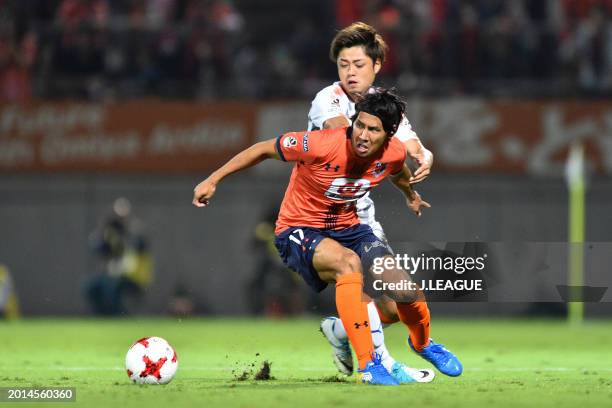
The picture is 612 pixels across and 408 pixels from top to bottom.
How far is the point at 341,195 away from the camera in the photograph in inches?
337

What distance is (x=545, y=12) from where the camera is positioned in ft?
66.0

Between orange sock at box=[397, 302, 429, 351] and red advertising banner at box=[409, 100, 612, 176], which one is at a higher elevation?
A: red advertising banner at box=[409, 100, 612, 176]

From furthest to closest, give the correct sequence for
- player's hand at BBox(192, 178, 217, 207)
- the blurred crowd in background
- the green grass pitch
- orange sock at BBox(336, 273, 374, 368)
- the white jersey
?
the blurred crowd in background < the white jersey < orange sock at BBox(336, 273, 374, 368) < player's hand at BBox(192, 178, 217, 207) < the green grass pitch

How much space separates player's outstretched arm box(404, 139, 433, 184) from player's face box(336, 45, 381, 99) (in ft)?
1.71

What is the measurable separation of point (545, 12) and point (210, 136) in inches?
217

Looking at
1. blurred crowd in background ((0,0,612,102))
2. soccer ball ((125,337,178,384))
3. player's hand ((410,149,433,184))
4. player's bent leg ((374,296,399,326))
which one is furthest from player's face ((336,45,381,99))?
blurred crowd in background ((0,0,612,102))

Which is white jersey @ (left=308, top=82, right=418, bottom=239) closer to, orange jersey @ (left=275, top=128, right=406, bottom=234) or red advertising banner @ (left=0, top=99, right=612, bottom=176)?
orange jersey @ (left=275, top=128, right=406, bottom=234)

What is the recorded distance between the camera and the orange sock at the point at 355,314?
8125 millimetres

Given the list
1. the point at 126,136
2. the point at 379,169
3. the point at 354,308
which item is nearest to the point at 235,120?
the point at 126,136

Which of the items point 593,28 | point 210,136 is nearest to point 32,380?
point 210,136

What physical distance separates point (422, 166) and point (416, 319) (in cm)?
102

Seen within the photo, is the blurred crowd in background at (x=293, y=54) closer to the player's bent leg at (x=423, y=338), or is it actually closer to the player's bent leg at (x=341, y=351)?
the player's bent leg at (x=341, y=351)

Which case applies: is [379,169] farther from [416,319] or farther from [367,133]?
[416,319]

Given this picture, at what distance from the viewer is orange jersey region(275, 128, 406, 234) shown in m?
8.32
